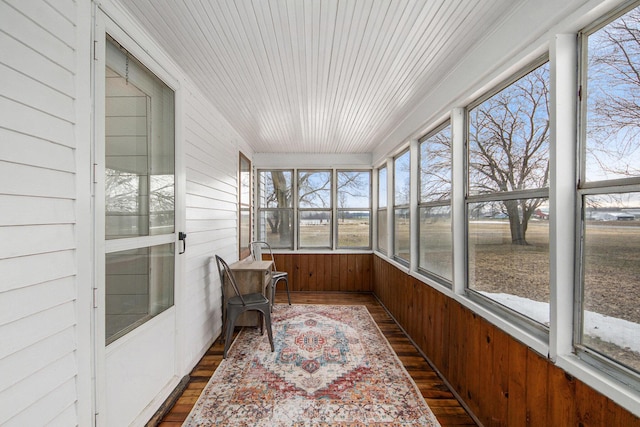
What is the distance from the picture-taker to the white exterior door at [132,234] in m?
1.42

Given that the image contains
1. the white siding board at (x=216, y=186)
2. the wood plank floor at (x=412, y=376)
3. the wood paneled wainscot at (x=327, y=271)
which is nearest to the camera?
the wood plank floor at (x=412, y=376)

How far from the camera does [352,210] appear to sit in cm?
525

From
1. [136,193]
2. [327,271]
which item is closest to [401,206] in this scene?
[327,271]

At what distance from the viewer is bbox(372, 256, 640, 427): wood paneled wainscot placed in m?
1.13

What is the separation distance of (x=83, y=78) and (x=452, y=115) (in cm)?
233

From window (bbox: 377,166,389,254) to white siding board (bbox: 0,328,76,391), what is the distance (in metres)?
3.94

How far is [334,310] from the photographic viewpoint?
4.04 m

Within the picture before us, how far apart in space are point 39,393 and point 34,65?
128 cm

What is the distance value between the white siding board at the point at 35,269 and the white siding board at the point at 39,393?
1.17 ft

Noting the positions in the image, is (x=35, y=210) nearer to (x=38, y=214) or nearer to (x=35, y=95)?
(x=38, y=214)

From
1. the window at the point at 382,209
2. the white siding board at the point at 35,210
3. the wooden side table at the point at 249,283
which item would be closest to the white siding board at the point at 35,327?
the white siding board at the point at 35,210

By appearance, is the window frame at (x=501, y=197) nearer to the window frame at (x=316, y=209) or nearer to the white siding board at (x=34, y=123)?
the white siding board at (x=34, y=123)

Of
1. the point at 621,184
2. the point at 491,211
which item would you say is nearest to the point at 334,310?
the point at 491,211

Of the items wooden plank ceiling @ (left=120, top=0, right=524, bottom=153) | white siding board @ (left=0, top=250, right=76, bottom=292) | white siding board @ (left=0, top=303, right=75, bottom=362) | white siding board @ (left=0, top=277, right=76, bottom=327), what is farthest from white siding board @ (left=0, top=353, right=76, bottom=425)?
wooden plank ceiling @ (left=120, top=0, right=524, bottom=153)
